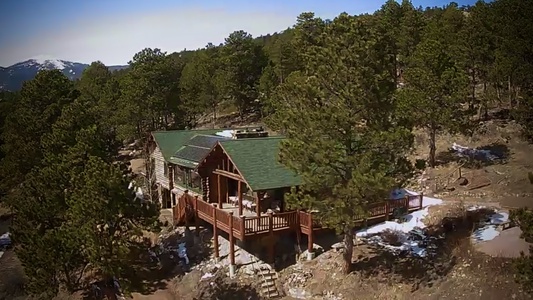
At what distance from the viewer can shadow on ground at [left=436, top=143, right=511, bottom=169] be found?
28958 millimetres

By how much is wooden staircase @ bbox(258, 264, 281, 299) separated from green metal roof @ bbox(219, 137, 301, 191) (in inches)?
148

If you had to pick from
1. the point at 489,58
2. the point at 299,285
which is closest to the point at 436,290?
the point at 299,285

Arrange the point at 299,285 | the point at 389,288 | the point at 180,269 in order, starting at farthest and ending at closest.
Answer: the point at 180,269 < the point at 299,285 < the point at 389,288

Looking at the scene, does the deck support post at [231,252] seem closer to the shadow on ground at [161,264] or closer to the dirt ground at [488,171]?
the shadow on ground at [161,264]

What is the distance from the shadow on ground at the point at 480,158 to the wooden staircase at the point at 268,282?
16.1 metres

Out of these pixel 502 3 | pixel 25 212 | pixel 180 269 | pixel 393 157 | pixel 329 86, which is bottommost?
pixel 180 269

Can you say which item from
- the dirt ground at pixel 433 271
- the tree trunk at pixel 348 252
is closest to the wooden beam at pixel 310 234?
the dirt ground at pixel 433 271

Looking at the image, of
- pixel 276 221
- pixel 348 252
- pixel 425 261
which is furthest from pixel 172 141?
pixel 425 261

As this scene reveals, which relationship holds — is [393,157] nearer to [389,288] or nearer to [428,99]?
[389,288]

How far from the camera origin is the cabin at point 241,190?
19828 millimetres

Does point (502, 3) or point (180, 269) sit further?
point (502, 3)

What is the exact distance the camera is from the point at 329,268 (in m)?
18.9

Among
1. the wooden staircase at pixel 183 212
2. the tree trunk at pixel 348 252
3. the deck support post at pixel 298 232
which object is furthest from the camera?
the wooden staircase at pixel 183 212

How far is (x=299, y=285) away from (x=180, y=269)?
6.65 metres
